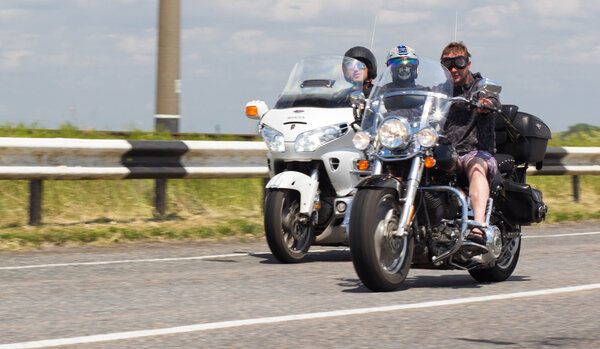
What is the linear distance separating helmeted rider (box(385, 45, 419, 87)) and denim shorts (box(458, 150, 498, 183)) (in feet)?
2.10

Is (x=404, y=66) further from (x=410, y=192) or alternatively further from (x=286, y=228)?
(x=286, y=228)

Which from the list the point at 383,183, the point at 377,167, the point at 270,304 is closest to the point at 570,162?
the point at 377,167

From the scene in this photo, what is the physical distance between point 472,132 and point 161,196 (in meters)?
4.78

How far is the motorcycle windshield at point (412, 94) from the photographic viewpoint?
262 inches

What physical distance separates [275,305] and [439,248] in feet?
4.52

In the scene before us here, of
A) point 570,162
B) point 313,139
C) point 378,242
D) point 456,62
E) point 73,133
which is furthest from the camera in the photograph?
point 570,162

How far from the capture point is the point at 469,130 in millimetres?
7055

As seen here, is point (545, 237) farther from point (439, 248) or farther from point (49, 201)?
point (49, 201)

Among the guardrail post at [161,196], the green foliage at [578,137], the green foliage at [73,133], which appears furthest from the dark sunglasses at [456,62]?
the green foliage at [578,137]

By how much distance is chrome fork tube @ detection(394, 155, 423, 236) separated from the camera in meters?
6.24

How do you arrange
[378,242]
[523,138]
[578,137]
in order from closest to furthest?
[378,242], [523,138], [578,137]

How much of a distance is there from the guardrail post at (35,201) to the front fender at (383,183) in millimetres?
4665

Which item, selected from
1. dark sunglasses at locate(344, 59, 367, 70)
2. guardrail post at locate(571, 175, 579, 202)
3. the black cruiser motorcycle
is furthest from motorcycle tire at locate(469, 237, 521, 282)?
guardrail post at locate(571, 175, 579, 202)

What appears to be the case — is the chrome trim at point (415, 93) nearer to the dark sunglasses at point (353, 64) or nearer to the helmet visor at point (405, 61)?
the helmet visor at point (405, 61)
